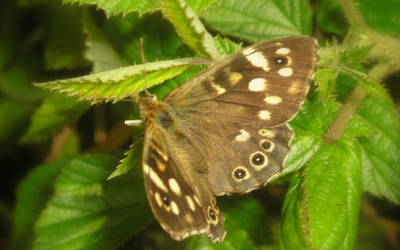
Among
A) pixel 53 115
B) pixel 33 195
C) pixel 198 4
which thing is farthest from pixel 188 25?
pixel 33 195

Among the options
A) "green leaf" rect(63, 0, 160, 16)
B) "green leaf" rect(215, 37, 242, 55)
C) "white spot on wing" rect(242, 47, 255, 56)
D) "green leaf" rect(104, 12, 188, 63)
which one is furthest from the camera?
"green leaf" rect(104, 12, 188, 63)

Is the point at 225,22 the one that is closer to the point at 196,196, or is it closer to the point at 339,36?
the point at 339,36

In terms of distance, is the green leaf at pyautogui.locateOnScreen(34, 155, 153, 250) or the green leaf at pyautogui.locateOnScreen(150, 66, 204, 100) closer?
the green leaf at pyautogui.locateOnScreen(150, 66, 204, 100)

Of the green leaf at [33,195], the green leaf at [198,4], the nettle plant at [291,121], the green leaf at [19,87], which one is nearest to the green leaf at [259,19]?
the nettle plant at [291,121]

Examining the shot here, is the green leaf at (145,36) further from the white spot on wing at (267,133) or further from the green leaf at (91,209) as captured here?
the white spot on wing at (267,133)

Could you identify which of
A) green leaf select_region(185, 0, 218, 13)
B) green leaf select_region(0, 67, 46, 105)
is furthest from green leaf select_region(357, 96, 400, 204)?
green leaf select_region(0, 67, 46, 105)

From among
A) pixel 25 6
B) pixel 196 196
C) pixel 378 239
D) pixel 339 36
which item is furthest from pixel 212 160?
pixel 25 6

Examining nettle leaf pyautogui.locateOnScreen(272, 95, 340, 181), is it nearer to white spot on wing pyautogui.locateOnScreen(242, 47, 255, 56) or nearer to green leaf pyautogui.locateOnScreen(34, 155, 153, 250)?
white spot on wing pyautogui.locateOnScreen(242, 47, 255, 56)
